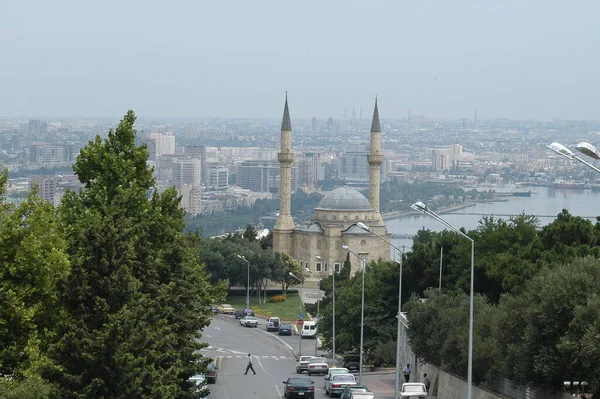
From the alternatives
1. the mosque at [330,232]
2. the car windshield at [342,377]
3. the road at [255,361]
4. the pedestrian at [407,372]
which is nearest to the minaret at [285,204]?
the mosque at [330,232]

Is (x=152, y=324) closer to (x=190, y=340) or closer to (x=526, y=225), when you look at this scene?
(x=190, y=340)

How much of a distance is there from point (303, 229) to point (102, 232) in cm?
7572

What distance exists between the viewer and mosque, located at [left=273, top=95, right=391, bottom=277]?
93.8m

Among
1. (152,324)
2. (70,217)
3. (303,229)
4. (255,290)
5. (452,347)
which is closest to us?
(152,324)

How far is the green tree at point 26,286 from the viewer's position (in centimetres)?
2130

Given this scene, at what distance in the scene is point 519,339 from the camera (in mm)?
25141

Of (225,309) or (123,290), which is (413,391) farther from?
(225,309)

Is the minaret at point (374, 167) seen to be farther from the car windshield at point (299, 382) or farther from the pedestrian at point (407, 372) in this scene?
the car windshield at point (299, 382)

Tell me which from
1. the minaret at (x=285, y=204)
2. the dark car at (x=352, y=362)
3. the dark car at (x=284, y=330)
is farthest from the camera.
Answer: the minaret at (x=285, y=204)

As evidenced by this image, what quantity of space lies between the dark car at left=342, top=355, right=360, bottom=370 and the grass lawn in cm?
2244

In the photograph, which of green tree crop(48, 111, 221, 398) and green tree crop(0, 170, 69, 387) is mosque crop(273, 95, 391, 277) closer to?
green tree crop(48, 111, 221, 398)

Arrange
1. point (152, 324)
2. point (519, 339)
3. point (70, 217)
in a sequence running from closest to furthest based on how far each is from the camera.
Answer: point (152, 324), point (519, 339), point (70, 217)

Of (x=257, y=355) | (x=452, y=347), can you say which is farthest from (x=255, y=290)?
(x=452, y=347)

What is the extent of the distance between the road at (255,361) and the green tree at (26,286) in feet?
40.2
